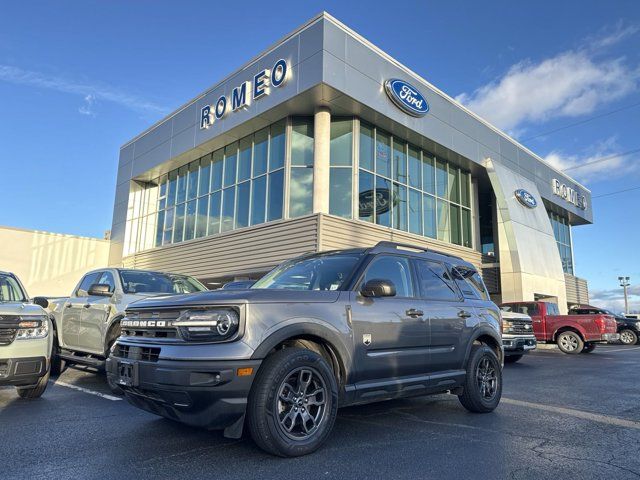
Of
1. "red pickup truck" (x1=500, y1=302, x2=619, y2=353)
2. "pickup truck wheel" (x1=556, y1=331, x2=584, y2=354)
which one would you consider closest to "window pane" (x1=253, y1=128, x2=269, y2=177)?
"red pickup truck" (x1=500, y1=302, x2=619, y2=353)

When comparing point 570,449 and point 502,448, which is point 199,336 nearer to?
point 502,448

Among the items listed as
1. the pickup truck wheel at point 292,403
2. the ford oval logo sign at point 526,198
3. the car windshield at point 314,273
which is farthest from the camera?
the ford oval logo sign at point 526,198

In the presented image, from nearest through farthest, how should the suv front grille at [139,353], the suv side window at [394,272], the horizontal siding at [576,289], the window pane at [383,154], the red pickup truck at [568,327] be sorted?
the suv front grille at [139,353] → the suv side window at [394,272] → the red pickup truck at [568,327] → the window pane at [383,154] → the horizontal siding at [576,289]

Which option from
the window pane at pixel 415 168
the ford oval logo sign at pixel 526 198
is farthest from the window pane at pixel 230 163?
the ford oval logo sign at pixel 526 198

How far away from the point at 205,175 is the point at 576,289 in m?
26.3

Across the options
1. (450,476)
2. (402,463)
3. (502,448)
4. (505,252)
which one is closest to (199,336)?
(402,463)

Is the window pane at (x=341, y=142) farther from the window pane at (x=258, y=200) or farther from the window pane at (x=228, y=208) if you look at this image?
the window pane at (x=228, y=208)

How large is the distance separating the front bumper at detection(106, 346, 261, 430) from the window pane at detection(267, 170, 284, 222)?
46.8ft

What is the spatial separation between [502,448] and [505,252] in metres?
20.6

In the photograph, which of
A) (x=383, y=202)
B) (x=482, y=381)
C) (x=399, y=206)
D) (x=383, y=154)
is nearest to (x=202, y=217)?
(x=383, y=202)

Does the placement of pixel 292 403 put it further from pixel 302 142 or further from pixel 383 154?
pixel 383 154

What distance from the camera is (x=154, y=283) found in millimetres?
7926

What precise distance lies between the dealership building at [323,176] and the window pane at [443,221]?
0.09 metres

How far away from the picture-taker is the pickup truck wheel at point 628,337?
2230 cm
